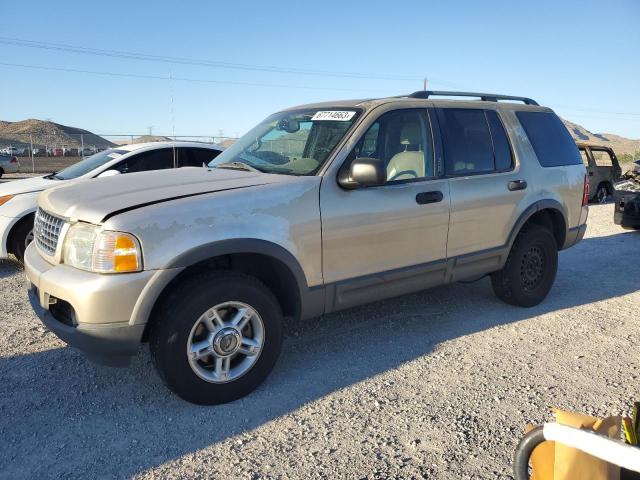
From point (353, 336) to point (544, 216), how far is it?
2437 mm

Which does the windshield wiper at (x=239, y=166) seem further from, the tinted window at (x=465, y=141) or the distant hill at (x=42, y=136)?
the distant hill at (x=42, y=136)

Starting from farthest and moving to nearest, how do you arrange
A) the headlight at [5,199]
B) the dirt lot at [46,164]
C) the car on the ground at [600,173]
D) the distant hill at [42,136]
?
the distant hill at [42,136] → the dirt lot at [46,164] → the car on the ground at [600,173] → the headlight at [5,199]

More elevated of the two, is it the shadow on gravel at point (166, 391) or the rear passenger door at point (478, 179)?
the rear passenger door at point (478, 179)

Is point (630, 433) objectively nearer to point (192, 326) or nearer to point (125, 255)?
point (192, 326)

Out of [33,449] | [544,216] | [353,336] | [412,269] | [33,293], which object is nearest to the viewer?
[33,449]

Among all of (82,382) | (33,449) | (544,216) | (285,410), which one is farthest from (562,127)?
(33,449)

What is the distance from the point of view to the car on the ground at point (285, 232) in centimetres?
294

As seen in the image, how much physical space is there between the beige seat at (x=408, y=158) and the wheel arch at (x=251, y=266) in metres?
1.15

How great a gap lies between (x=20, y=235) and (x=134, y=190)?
354cm

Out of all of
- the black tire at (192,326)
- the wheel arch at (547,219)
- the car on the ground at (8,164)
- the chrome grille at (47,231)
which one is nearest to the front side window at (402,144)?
the wheel arch at (547,219)

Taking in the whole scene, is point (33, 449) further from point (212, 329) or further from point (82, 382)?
point (212, 329)

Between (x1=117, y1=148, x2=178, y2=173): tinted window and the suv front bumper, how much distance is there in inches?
163

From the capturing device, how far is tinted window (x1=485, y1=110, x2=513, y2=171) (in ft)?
15.5

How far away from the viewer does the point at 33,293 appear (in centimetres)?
344
